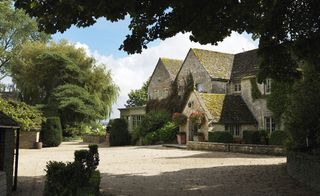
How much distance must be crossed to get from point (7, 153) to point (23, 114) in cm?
2384

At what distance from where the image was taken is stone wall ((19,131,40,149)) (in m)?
35.4

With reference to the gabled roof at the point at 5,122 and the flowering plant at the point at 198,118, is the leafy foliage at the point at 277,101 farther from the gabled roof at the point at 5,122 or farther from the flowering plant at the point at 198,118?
the gabled roof at the point at 5,122

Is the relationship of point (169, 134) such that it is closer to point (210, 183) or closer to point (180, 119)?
point (180, 119)

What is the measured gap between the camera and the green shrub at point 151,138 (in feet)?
126

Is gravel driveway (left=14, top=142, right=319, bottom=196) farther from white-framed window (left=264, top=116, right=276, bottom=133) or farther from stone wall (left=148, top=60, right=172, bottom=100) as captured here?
stone wall (left=148, top=60, right=172, bottom=100)

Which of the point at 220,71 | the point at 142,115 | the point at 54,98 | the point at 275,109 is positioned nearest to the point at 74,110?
the point at 54,98

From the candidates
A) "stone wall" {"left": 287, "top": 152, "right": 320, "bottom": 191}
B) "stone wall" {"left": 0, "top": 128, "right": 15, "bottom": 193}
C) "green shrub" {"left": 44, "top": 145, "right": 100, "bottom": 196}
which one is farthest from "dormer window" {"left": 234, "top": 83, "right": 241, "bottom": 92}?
"green shrub" {"left": 44, "top": 145, "right": 100, "bottom": 196}

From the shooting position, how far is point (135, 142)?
4069 centimetres

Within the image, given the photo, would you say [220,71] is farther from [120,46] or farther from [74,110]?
[120,46]

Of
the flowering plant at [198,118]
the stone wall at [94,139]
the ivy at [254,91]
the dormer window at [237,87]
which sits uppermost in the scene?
the dormer window at [237,87]

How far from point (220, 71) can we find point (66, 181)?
32.7 metres

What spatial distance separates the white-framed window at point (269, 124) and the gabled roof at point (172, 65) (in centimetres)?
1469

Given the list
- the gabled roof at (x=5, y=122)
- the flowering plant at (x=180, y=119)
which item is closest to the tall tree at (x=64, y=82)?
the flowering plant at (x=180, y=119)

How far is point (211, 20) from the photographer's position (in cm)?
1116
